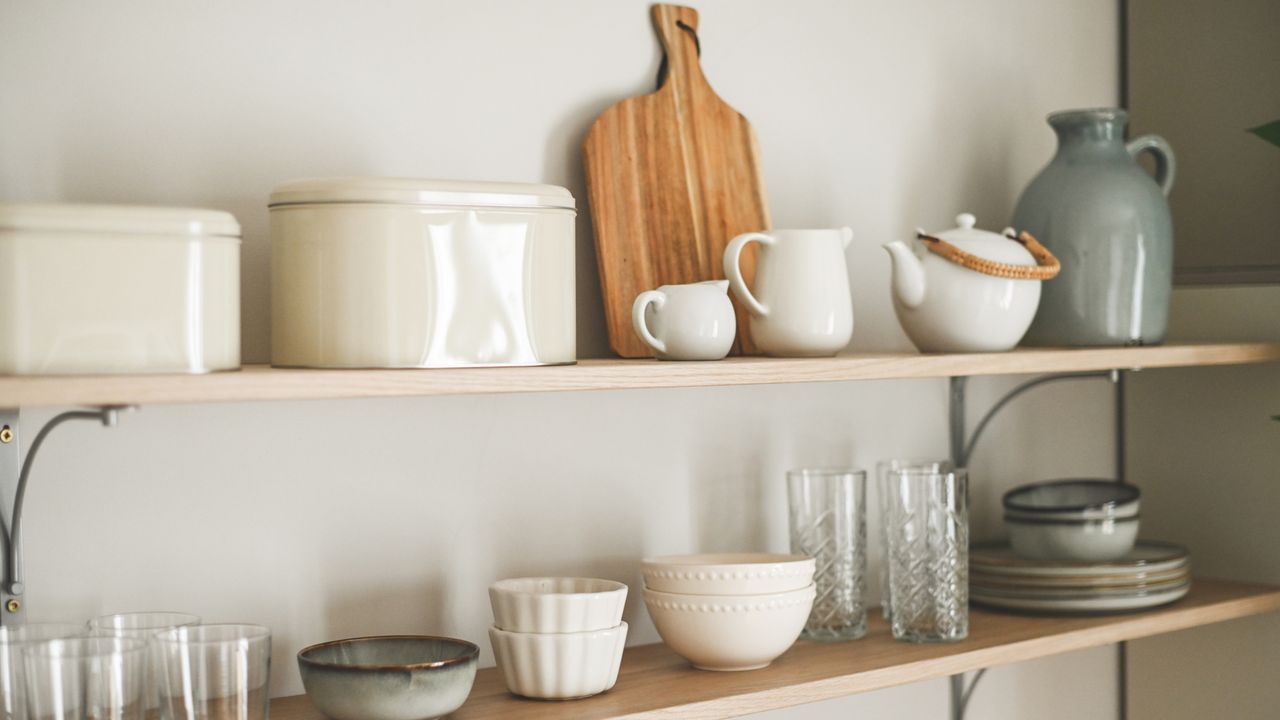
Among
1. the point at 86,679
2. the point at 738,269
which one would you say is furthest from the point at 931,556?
the point at 86,679

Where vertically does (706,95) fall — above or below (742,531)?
above

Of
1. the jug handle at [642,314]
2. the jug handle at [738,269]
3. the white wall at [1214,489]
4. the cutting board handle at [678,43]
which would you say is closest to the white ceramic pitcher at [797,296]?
the jug handle at [738,269]

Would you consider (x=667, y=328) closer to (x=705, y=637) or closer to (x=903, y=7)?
(x=705, y=637)

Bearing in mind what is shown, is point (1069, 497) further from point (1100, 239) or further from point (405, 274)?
point (405, 274)

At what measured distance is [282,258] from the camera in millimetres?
1241

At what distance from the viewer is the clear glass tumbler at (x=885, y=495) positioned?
1672 mm

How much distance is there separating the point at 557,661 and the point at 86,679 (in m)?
0.45

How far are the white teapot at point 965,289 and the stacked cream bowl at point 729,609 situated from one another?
0.35m

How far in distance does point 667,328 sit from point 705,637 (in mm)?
346

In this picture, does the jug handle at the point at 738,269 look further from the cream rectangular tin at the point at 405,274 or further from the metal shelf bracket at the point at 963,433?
the metal shelf bracket at the point at 963,433

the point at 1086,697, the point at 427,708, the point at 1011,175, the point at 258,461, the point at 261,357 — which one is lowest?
the point at 1086,697

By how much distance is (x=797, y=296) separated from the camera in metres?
1.50

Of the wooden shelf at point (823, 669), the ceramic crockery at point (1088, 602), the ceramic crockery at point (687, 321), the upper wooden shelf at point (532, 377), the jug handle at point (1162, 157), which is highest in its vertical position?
the jug handle at point (1162, 157)

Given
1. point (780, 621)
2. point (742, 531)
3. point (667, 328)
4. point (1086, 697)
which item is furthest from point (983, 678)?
point (667, 328)
